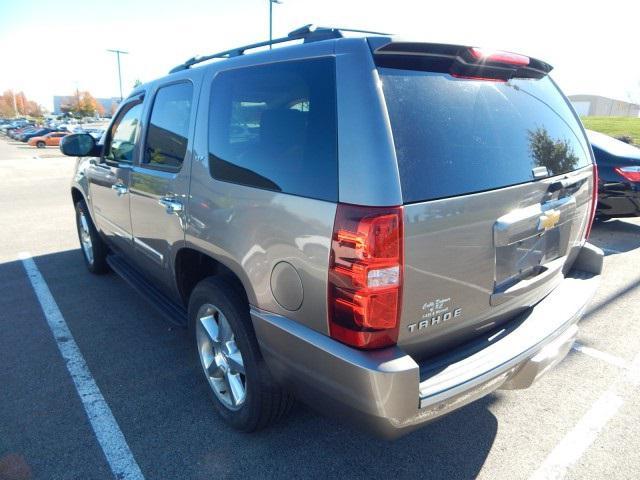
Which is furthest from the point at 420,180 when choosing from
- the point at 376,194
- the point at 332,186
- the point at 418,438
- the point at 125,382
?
the point at 125,382

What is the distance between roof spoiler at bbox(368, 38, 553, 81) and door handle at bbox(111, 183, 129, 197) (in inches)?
96.3

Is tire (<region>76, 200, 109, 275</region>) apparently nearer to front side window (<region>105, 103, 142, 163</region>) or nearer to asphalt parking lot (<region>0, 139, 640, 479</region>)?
asphalt parking lot (<region>0, 139, 640, 479</region>)

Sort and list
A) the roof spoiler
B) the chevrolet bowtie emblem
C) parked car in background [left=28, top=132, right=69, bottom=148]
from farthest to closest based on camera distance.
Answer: parked car in background [left=28, top=132, right=69, bottom=148] < the chevrolet bowtie emblem < the roof spoiler

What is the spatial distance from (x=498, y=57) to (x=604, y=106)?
316 ft

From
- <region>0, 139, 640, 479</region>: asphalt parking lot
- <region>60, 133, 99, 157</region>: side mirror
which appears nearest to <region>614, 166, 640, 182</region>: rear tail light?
<region>0, 139, 640, 479</region>: asphalt parking lot

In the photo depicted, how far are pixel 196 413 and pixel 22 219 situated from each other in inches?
282

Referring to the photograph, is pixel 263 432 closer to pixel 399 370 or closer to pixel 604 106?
pixel 399 370

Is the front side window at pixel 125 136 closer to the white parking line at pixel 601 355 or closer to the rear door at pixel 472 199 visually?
the rear door at pixel 472 199

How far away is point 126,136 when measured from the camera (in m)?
3.77

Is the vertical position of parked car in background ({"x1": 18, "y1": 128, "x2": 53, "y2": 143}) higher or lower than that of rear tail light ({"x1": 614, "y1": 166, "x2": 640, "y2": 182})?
lower

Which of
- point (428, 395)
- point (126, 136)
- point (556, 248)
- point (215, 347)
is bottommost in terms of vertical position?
point (215, 347)

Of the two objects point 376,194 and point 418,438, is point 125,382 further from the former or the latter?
point 376,194

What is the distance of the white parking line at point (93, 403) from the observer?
2344mm

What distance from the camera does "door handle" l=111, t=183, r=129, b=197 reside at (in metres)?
3.54
